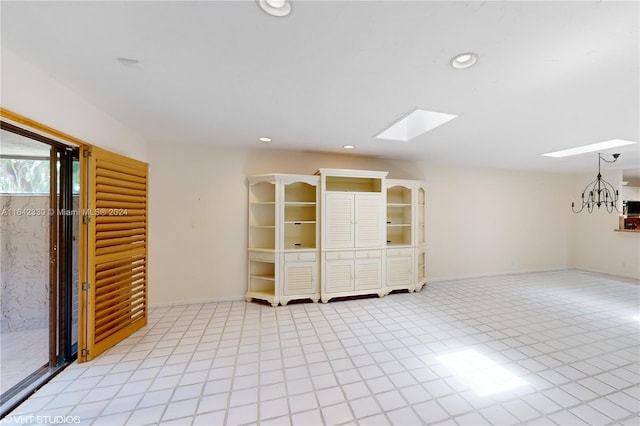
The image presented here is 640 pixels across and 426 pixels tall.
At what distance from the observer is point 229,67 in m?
1.68

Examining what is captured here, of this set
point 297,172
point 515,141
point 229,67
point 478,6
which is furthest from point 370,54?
point 515,141

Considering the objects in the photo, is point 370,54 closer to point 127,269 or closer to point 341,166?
point 341,166

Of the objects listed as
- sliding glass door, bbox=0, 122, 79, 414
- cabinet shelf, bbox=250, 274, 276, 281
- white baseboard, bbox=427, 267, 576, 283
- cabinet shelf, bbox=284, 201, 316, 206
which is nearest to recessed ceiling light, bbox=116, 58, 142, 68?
sliding glass door, bbox=0, 122, 79, 414

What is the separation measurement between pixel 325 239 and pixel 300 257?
0.47 m

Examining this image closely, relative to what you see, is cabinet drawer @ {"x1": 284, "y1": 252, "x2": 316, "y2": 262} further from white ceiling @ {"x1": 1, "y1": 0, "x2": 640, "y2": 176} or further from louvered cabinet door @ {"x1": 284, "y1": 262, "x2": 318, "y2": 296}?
white ceiling @ {"x1": 1, "y1": 0, "x2": 640, "y2": 176}

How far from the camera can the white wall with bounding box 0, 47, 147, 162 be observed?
5.02ft

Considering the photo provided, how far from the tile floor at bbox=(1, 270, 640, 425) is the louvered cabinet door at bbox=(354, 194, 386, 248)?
1020mm

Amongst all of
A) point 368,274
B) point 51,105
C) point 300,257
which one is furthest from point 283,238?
point 51,105

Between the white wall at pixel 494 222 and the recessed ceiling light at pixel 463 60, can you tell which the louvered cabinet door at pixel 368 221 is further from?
the recessed ceiling light at pixel 463 60

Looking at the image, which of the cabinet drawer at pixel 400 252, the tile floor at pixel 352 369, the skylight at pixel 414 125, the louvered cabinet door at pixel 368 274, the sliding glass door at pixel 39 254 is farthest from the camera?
the cabinet drawer at pixel 400 252

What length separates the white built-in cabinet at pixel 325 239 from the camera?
3641 mm

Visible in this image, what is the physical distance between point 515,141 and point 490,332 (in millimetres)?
2510

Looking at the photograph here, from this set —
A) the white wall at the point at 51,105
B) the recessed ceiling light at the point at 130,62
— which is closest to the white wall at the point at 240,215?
the white wall at the point at 51,105

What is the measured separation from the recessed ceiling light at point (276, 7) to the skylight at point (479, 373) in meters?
2.78
